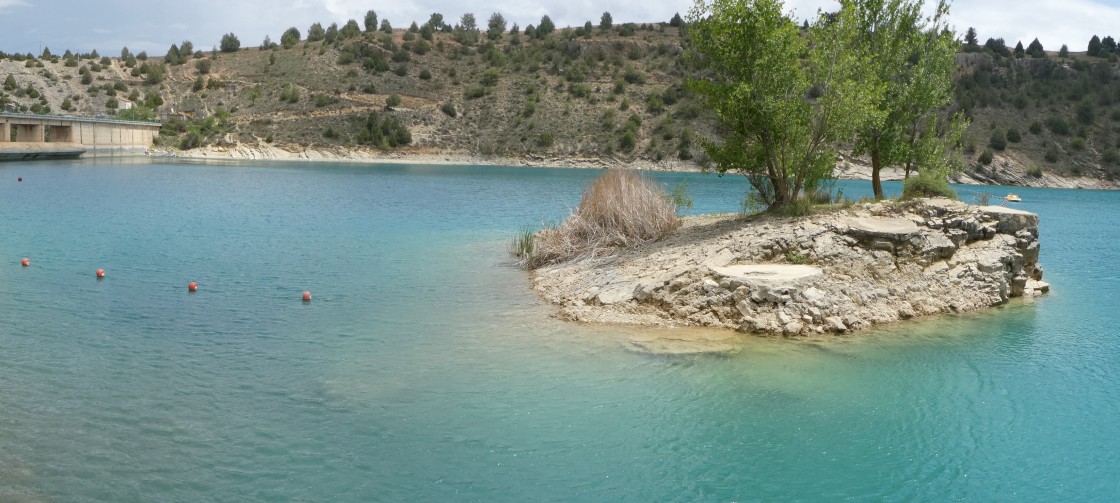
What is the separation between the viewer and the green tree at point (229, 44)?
101250 millimetres

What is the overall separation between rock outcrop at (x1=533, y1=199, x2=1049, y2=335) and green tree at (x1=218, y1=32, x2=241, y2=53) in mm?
96761

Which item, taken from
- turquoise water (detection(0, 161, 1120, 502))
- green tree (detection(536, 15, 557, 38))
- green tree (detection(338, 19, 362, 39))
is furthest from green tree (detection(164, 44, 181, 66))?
turquoise water (detection(0, 161, 1120, 502))

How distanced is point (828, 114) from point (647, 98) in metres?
64.8

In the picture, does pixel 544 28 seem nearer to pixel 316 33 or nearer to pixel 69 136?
pixel 316 33

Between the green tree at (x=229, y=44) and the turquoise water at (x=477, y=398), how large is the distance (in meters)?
90.9

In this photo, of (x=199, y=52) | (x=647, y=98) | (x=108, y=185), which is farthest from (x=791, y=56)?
(x=199, y=52)

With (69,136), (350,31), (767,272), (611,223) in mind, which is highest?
(350,31)

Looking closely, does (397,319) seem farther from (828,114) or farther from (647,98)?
(647,98)

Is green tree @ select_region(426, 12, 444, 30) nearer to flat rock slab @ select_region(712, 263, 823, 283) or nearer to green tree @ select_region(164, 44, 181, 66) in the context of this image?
green tree @ select_region(164, 44, 181, 66)

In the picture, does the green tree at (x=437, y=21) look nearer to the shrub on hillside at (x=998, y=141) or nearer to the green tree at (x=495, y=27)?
the green tree at (x=495, y=27)

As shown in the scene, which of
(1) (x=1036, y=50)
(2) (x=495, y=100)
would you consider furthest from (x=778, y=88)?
(1) (x=1036, y=50)

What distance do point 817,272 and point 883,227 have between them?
2.56 m

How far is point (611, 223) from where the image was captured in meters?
18.4

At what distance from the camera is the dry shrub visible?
18.1 meters
